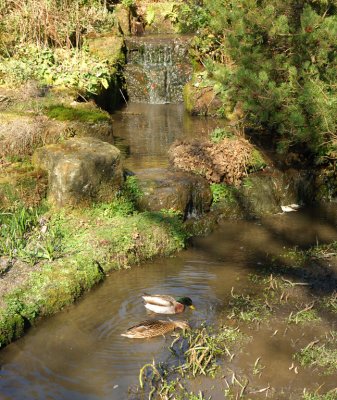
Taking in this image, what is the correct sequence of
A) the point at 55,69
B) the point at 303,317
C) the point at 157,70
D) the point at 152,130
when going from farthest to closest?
1. the point at 157,70
2. the point at 55,69
3. the point at 152,130
4. the point at 303,317

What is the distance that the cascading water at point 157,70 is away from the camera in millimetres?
18000

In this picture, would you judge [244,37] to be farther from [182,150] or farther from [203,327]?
[203,327]

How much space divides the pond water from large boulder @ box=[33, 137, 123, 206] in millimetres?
1516

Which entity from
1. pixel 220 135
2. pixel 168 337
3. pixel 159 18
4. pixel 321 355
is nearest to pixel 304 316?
pixel 321 355

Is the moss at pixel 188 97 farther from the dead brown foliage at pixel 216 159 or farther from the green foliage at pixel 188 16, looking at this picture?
the dead brown foliage at pixel 216 159

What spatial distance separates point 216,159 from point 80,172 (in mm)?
2816

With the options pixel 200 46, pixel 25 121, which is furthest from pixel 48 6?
pixel 25 121

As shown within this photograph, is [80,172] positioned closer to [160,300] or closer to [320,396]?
[160,300]

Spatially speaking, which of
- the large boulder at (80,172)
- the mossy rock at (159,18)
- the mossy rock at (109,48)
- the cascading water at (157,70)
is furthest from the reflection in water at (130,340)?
the mossy rock at (159,18)

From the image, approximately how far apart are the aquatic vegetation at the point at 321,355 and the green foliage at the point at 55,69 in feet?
31.1

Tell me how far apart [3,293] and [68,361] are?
1.37 m

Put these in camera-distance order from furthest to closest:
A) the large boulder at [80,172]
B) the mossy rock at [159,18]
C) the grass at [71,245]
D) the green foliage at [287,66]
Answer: the mossy rock at [159,18] → the green foliage at [287,66] → the large boulder at [80,172] → the grass at [71,245]

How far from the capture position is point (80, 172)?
8266 mm

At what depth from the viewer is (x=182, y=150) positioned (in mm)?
10086
